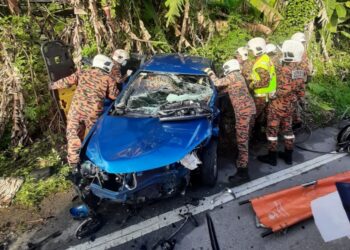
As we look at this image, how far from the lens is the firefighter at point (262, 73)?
5.21 meters

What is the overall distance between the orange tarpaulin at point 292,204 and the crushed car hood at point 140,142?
119cm

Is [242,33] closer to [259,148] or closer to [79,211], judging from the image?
[259,148]

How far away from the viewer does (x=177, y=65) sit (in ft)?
17.6

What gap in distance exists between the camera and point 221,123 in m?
6.16

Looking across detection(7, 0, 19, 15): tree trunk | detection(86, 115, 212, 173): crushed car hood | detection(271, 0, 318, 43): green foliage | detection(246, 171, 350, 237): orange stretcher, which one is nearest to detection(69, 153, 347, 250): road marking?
detection(246, 171, 350, 237): orange stretcher

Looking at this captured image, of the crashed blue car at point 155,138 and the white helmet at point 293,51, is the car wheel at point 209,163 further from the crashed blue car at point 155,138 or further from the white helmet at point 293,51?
the white helmet at point 293,51

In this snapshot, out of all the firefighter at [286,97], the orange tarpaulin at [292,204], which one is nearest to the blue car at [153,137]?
the orange tarpaulin at [292,204]

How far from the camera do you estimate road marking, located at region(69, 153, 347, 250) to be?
391cm

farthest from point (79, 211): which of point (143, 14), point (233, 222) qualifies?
point (143, 14)

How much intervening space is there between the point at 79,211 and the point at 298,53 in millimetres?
4002

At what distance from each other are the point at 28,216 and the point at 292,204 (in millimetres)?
3485

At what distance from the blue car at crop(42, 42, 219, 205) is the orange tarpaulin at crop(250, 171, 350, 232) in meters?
0.94

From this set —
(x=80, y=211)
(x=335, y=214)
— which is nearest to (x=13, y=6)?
(x=80, y=211)

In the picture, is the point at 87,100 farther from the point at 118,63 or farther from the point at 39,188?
the point at 39,188
